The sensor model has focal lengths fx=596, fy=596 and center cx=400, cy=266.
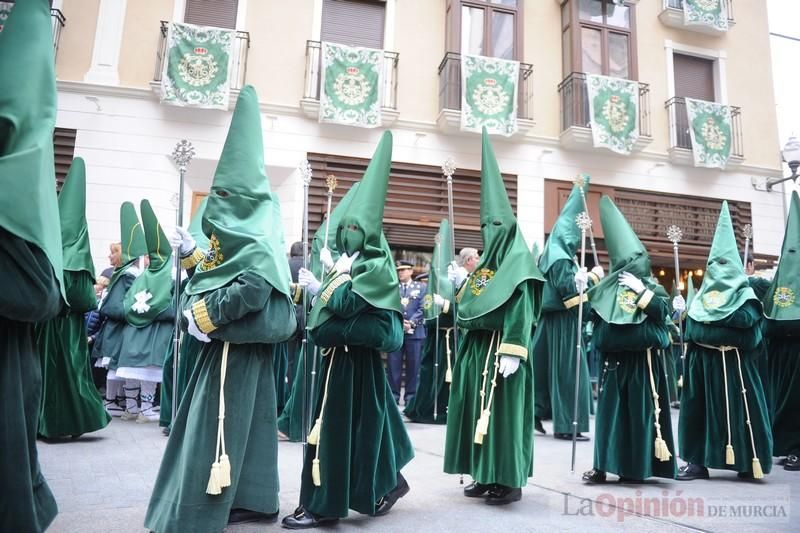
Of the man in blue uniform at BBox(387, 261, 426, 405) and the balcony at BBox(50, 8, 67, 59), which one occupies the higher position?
the balcony at BBox(50, 8, 67, 59)

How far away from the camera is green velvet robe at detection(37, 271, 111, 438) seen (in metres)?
5.21

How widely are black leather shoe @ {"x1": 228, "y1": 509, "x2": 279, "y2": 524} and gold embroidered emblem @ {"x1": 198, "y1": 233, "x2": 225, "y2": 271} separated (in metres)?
1.33

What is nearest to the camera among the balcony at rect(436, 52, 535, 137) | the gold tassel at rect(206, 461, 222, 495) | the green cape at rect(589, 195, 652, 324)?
the gold tassel at rect(206, 461, 222, 495)

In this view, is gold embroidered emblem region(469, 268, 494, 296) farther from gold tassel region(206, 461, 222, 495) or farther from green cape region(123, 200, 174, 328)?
green cape region(123, 200, 174, 328)

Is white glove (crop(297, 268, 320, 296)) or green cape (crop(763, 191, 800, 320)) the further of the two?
green cape (crop(763, 191, 800, 320))

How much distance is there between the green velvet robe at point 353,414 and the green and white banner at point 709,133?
11.5 meters

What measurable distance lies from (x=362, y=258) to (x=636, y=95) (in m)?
10.8

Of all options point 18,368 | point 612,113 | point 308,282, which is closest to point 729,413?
point 308,282

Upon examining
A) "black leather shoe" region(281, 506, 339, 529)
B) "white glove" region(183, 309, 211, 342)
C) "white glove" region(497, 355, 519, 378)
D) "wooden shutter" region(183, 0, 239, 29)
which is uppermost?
"wooden shutter" region(183, 0, 239, 29)

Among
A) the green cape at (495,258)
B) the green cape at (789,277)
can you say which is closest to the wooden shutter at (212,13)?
the green cape at (495,258)

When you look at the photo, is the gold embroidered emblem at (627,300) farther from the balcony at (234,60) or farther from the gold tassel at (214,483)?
the balcony at (234,60)

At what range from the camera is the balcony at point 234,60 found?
10609 millimetres

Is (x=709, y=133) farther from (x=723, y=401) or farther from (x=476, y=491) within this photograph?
(x=476, y=491)

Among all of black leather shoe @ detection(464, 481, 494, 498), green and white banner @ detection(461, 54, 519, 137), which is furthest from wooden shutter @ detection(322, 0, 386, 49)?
black leather shoe @ detection(464, 481, 494, 498)
